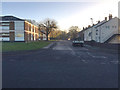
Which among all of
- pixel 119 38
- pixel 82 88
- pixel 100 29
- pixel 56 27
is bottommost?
pixel 82 88

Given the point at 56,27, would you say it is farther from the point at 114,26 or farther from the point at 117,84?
the point at 117,84

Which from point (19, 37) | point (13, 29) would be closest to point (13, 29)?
point (13, 29)

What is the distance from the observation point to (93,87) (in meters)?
3.67

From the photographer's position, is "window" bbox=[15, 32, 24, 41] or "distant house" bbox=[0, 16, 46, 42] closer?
"distant house" bbox=[0, 16, 46, 42]

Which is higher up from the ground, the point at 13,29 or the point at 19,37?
the point at 13,29

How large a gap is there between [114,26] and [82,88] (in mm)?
36272

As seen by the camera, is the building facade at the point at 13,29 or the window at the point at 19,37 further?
the window at the point at 19,37

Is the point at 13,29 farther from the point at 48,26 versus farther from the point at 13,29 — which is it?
the point at 48,26

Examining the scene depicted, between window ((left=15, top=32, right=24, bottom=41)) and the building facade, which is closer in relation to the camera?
the building facade

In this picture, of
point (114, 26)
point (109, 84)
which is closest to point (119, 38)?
point (114, 26)

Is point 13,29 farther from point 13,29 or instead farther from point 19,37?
point 19,37

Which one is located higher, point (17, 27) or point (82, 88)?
point (17, 27)

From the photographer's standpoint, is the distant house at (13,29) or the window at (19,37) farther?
the window at (19,37)

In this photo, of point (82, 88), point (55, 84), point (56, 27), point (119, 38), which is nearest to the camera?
point (82, 88)
